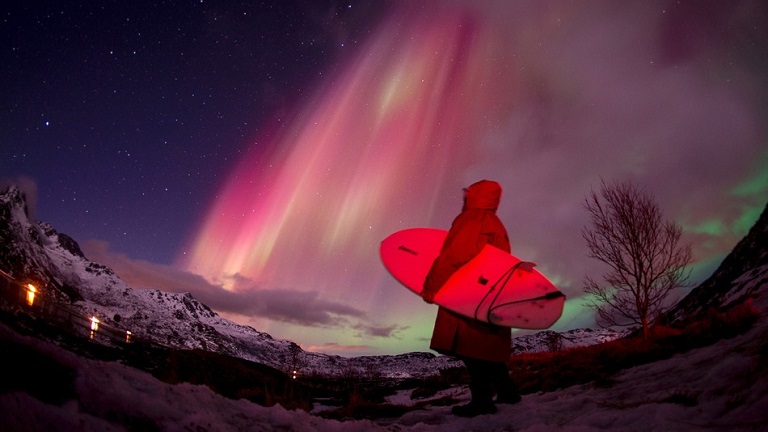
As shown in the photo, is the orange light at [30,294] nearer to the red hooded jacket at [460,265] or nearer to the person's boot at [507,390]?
the red hooded jacket at [460,265]

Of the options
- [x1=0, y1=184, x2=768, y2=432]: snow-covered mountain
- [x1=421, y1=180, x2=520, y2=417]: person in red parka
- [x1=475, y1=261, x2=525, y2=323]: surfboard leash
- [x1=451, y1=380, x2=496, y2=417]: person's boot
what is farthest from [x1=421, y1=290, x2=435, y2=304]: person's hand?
[x1=0, y1=184, x2=768, y2=432]: snow-covered mountain

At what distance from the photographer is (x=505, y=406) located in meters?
5.02

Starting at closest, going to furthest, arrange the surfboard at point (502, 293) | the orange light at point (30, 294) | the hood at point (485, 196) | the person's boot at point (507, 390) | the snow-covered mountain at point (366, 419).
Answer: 1. the snow-covered mountain at point (366, 419)
2. the orange light at point (30, 294)
3. the surfboard at point (502, 293)
4. the person's boot at point (507, 390)
5. the hood at point (485, 196)

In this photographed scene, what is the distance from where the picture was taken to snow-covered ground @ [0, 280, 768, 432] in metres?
1.55

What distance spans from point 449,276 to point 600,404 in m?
2.18

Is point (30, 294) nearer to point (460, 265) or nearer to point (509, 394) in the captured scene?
point (460, 265)

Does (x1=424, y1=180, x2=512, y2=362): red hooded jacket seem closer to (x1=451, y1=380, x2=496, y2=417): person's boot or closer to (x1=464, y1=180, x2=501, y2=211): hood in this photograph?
(x1=464, y1=180, x2=501, y2=211): hood

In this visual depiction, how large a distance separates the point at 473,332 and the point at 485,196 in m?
1.95

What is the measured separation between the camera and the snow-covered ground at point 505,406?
1550mm

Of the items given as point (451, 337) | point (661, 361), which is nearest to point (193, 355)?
point (451, 337)

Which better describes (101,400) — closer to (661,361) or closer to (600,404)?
(600,404)

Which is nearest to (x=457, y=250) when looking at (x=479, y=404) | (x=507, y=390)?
(x=479, y=404)

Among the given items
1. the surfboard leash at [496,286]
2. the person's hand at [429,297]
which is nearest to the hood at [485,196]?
the surfboard leash at [496,286]

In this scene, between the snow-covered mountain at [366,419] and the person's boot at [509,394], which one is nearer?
the snow-covered mountain at [366,419]
